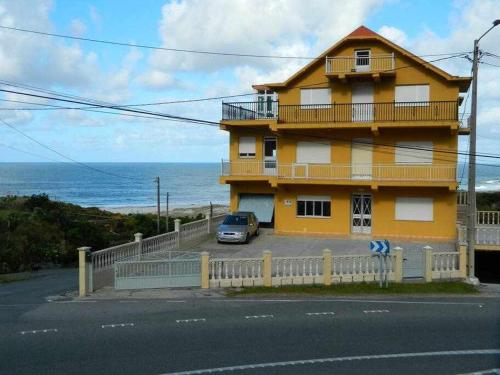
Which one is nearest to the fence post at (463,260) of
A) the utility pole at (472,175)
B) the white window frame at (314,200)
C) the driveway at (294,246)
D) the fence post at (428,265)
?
the utility pole at (472,175)

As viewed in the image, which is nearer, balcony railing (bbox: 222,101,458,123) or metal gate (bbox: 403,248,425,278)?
metal gate (bbox: 403,248,425,278)

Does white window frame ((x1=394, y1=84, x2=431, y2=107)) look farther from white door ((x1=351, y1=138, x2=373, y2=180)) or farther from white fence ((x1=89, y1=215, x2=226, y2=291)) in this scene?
white fence ((x1=89, y1=215, x2=226, y2=291))

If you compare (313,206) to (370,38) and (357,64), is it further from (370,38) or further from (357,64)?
(370,38)

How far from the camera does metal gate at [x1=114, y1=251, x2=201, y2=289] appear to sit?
60.2ft

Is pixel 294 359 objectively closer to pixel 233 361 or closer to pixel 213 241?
pixel 233 361

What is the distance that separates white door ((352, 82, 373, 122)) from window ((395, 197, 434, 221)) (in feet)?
15.6

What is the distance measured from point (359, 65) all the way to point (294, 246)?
10.4 meters

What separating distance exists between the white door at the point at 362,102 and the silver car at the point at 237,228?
7640mm

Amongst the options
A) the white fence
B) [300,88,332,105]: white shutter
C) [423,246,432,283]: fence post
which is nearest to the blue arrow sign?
[423,246,432,283]: fence post

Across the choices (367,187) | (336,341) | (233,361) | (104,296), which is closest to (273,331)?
(336,341)

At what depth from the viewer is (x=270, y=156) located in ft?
105

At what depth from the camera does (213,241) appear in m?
29.1

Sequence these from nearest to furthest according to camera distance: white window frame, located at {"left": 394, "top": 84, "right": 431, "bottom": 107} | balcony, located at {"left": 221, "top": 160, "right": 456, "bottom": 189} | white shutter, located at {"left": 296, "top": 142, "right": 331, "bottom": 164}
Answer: balcony, located at {"left": 221, "top": 160, "right": 456, "bottom": 189} < white window frame, located at {"left": 394, "top": 84, "right": 431, "bottom": 107} < white shutter, located at {"left": 296, "top": 142, "right": 331, "bottom": 164}

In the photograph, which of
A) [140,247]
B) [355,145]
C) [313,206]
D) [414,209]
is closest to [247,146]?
[313,206]
